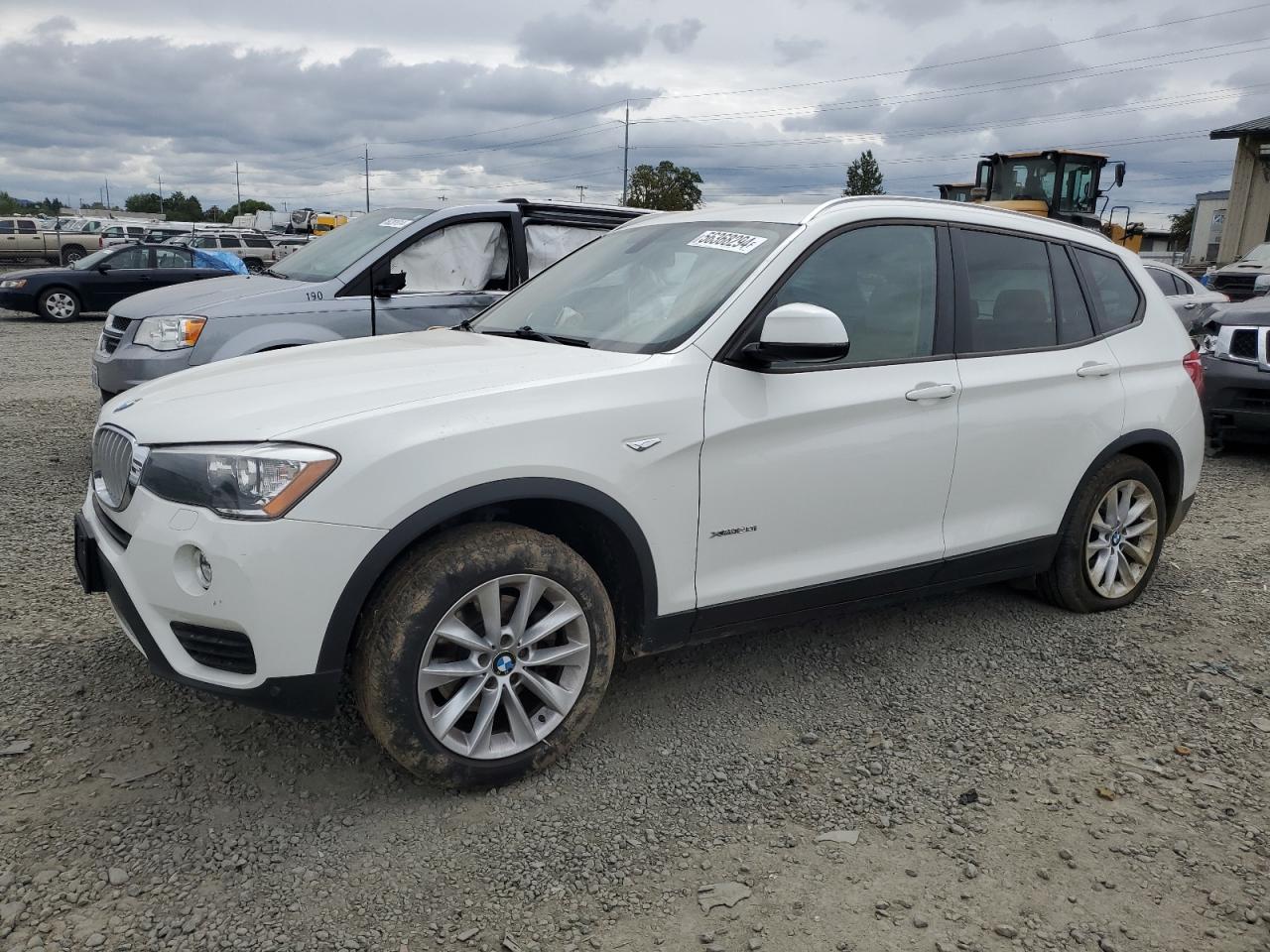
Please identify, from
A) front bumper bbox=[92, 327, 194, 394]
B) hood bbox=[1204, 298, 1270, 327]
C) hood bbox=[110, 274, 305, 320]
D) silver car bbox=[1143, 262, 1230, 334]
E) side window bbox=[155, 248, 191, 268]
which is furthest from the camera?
side window bbox=[155, 248, 191, 268]

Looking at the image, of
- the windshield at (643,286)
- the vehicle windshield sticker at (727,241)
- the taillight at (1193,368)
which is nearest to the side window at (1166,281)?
the taillight at (1193,368)

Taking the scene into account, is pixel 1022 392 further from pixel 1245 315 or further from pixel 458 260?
pixel 1245 315

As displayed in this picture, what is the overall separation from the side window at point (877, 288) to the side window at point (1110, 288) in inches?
39.9

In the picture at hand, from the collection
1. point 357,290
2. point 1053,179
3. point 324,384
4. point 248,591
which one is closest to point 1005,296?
point 324,384

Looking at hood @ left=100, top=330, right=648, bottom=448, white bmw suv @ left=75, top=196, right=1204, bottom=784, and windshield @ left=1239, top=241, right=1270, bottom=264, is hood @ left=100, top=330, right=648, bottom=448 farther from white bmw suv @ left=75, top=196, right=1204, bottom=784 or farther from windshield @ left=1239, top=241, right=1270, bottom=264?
windshield @ left=1239, top=241, right=1270, bottom=264

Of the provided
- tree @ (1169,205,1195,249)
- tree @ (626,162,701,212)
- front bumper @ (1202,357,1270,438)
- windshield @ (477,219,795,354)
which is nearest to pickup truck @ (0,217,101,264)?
tree @ (626,162,701,212)

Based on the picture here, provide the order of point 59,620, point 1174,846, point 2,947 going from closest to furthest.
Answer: point 2,947 < point 1174,846 < point 59,620

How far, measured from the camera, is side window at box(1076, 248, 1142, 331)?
4.50 m

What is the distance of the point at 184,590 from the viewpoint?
2.71m

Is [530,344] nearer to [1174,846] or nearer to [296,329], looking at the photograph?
[1174,846]

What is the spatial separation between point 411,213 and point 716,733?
4878 millimetres

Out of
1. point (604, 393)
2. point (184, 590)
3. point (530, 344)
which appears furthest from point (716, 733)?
point (184, 590)

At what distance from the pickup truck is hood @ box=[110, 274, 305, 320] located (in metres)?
30.2

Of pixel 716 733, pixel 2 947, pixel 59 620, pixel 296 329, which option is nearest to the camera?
pixel 2 947
